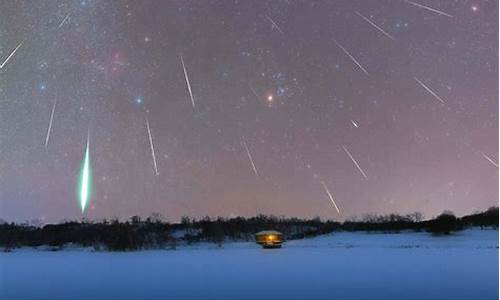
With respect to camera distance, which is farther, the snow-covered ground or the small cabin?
the small cabin

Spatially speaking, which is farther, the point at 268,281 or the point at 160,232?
the point at 160,232

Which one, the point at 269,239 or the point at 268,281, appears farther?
the point at 269,239

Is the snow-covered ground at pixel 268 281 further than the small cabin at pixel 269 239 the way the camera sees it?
No

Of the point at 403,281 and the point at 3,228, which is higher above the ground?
the point at 3,228

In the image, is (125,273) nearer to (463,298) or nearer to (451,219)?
(463,298)

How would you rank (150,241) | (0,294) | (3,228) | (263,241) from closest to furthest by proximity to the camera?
(0,294)
(263,241)
(150,241)
(3,228)

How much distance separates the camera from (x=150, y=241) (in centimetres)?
3888

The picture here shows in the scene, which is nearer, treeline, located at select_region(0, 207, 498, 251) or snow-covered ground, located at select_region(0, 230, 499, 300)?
snow-covered ground, located at select_region(0, 230, 499, 300)

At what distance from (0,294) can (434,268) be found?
544 inches

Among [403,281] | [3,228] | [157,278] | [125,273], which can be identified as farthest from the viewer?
[3,228]

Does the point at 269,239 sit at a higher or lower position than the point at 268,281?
higher

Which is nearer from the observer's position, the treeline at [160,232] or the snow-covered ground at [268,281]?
the snow-covered ground at [268,281]

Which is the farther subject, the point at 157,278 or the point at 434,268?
the point at 434,268

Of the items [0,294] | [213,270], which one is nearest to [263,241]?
[213,270]
